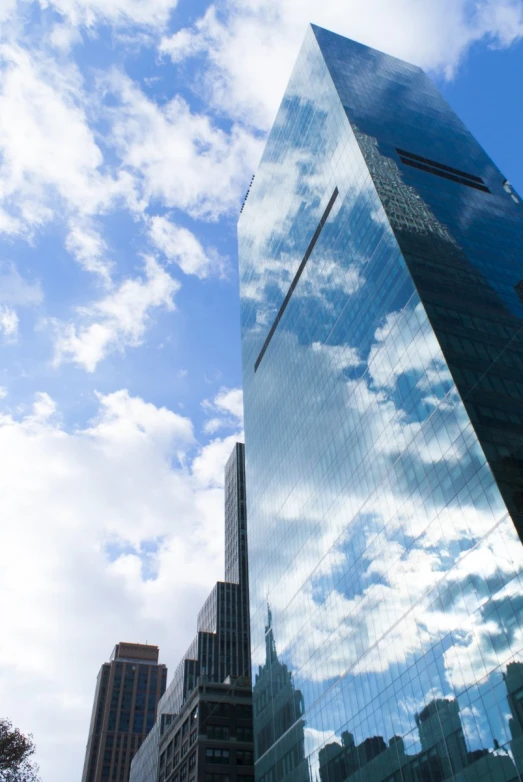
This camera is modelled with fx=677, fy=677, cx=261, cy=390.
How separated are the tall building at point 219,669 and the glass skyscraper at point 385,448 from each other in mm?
18545

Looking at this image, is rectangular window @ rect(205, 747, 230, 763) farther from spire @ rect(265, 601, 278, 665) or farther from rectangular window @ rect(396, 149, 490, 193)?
rectangular window @ rect(396, 149, 490, 193)

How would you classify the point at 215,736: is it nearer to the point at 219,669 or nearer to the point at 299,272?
the point at 219,669

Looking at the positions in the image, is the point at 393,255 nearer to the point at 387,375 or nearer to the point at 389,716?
the point at 387,375

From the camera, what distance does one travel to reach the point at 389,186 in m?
92.9

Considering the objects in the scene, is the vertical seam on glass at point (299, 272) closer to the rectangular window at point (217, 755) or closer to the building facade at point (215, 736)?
the building facade at point (215, 736)

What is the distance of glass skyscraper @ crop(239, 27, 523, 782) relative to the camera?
173 feet

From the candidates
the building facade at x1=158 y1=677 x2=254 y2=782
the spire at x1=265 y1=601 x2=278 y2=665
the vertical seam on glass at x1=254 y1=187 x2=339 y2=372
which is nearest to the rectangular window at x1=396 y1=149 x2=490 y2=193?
the vertical seam on glass at x1=254 y1=187 x2=339 y2=372

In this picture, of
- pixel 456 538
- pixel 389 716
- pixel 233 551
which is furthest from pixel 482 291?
pixel 233 551

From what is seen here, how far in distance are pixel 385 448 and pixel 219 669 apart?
101m

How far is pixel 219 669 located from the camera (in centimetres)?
15225

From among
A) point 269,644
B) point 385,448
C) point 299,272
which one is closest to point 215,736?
point 269,644

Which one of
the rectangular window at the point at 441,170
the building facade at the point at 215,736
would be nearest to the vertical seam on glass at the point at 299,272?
the rectangular window at the point at 441,170

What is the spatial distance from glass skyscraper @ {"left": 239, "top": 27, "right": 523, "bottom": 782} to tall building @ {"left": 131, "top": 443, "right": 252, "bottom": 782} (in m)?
18.5

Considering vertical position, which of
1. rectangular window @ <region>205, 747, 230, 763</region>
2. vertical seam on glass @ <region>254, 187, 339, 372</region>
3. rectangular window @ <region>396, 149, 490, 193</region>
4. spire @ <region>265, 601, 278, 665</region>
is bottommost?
rectangular window @ <region>205, 747, 230, 763</region>
